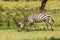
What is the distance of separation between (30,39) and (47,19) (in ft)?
15.7

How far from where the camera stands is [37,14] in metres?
19.1

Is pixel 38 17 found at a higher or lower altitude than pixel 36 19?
higher

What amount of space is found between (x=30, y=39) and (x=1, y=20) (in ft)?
25.2

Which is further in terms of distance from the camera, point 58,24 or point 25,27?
point 58,24

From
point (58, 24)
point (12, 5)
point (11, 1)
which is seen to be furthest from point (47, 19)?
point (11, 1)

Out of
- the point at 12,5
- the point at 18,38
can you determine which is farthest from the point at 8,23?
the point at 12,5

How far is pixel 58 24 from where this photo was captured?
70.0ft

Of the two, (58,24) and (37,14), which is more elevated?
(37,14)

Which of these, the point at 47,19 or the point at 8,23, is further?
the point at 8,23

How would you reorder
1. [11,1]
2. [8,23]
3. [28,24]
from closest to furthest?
[28,24], [8,23], [11,1]

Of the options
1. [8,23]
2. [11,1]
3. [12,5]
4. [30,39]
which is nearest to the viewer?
[30,39]

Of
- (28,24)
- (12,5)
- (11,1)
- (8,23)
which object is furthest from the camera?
(11,1)

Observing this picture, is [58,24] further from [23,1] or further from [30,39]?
[23,1]

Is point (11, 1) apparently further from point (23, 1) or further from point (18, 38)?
point (18, 38)
